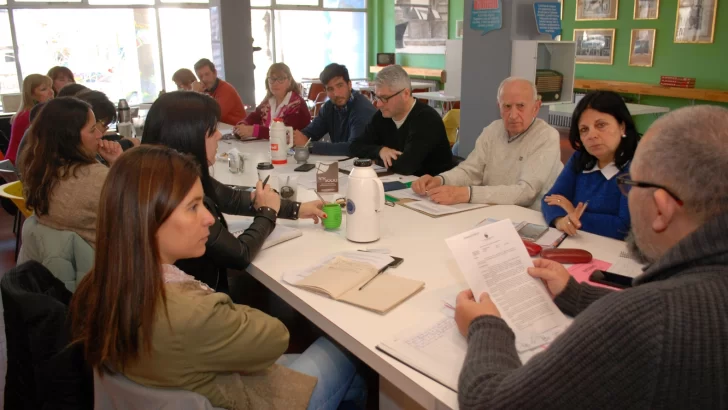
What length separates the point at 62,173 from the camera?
6.74 feet

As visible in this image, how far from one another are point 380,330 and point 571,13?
27.0 feet

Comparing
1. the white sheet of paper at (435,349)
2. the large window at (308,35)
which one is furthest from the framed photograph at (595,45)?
the white sheet of paper at (435,349)

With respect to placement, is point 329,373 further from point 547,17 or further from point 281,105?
point 281,105

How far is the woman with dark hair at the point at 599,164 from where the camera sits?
2078mm

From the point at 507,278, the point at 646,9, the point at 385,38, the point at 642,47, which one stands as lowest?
the point at 507,278

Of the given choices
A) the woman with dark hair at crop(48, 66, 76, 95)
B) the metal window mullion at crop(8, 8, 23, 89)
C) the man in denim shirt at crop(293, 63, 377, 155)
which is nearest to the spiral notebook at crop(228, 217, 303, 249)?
the man in denim shirt at crop(293, 63, 377, 155)

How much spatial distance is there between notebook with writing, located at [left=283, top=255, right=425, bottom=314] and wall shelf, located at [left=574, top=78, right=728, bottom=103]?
209 inches

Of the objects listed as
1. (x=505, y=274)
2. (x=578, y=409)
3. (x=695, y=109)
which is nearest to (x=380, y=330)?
(x=505, y=274)

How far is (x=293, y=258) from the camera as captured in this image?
6.15 feet

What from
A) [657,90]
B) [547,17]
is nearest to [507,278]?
[547,17]

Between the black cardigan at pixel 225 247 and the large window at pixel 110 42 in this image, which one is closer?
the black cardigan at pixel 225 247

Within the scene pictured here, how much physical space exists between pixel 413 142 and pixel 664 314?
2351 mm

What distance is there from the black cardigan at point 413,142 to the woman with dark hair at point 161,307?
74.9 inches

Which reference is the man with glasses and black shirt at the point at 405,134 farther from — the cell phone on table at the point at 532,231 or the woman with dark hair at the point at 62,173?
the woman with dark hair at the point at 62,173
